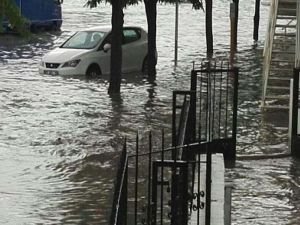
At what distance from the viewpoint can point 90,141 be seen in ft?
52.8

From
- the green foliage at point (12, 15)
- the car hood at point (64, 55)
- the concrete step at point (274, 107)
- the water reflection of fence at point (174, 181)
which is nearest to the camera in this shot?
the water reflection of fence at point (174, 181)

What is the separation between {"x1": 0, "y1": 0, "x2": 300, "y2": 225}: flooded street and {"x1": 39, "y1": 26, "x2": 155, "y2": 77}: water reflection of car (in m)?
0.55

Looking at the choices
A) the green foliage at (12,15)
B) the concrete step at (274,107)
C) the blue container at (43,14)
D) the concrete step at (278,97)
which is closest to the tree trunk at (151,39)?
the concrete step at (278,97)

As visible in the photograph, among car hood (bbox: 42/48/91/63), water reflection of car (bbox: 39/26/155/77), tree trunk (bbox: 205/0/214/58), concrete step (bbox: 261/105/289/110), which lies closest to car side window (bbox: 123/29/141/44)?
water reflection of car (bbox: 39/26/155/77)

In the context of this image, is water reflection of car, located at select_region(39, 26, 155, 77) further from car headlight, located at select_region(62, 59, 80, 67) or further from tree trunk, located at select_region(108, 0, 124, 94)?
tree trunk, located at select_region(108, 0, 124, 94)

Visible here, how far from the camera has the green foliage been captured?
7.18 meters

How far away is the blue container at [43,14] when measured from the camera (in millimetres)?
41312

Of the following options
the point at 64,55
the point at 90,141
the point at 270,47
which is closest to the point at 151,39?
the point at 64,55

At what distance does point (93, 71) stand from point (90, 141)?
35.1ft

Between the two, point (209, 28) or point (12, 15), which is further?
point (209, 28)

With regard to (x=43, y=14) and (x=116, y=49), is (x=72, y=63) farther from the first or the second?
(x=43, y=14)

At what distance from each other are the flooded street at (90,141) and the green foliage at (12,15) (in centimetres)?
222

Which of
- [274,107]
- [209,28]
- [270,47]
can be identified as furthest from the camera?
[209,28]

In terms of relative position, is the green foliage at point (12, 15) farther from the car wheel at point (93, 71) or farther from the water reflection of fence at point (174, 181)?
the car wheel at point (93, 71)
